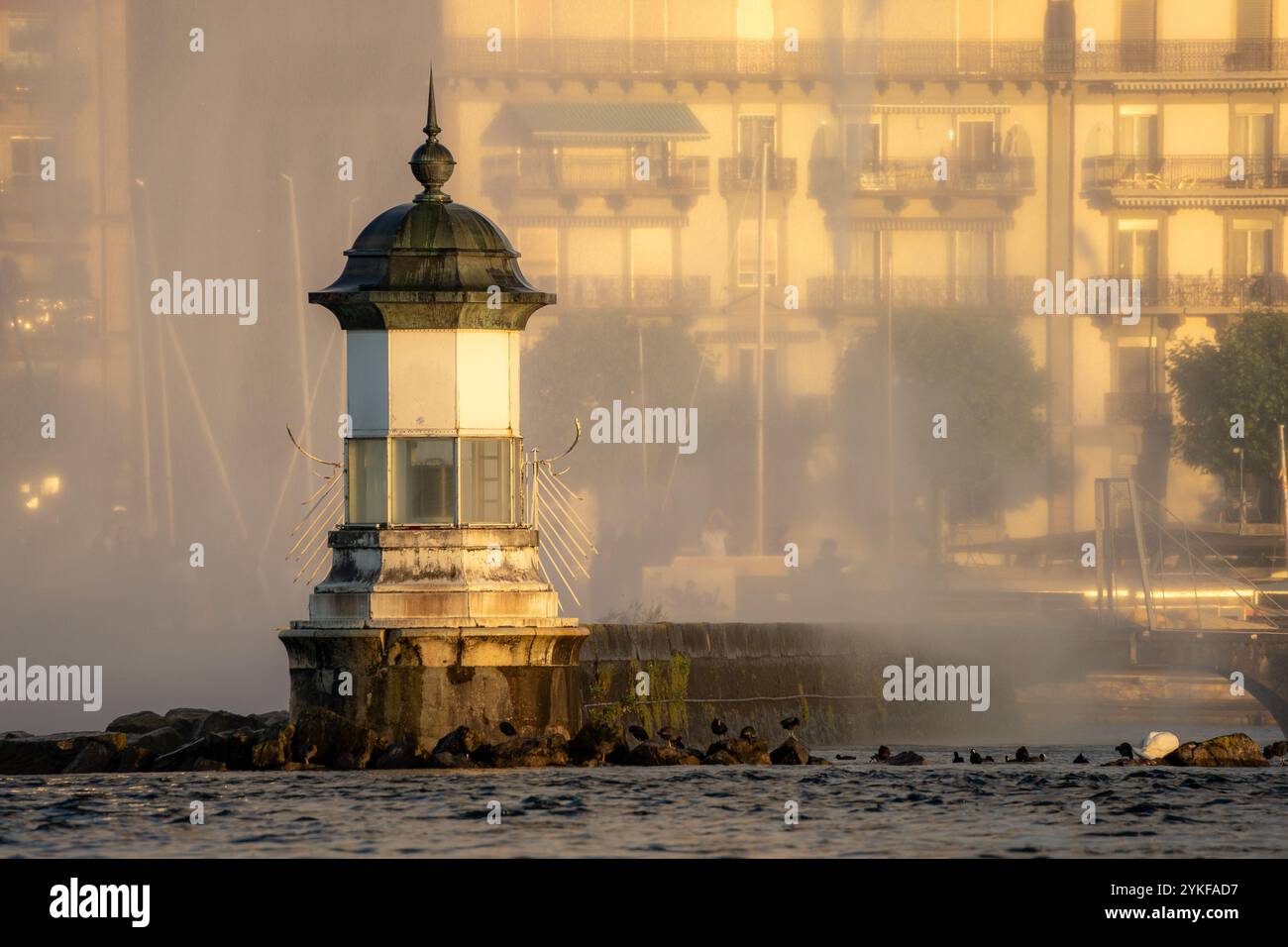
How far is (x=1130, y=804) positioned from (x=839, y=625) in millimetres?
11107

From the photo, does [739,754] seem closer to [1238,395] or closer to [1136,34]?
[1238,395]

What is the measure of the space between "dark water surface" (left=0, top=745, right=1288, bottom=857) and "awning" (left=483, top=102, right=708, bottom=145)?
59521 millimetres

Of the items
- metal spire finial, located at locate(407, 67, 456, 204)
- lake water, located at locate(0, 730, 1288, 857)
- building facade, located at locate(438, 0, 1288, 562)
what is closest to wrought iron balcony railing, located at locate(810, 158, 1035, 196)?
building facade, located at locate(438, 0, 1288, 562)

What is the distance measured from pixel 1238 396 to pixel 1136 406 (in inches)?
338

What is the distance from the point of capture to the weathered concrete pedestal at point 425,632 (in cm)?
2419

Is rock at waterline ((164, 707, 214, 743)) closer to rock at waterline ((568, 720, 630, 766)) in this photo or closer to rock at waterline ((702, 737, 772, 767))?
rock at waterline ((568, 720, 630, 766))

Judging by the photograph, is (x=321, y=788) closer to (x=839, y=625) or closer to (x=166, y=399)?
(x=839, y=625)

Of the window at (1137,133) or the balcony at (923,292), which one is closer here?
the balcony at (923,292)

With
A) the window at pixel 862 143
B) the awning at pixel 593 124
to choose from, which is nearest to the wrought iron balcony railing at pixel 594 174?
the awning at pixel 593 124

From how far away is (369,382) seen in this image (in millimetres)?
24781

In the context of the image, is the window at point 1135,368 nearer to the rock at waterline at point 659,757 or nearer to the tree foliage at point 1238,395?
the tree foliage at point 1238,395

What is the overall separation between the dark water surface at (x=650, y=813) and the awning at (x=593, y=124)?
5952cm

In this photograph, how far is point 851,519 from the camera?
76.1m

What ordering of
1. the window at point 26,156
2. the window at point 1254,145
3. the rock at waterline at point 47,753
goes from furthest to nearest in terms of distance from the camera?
1. the window at point 1254,145
2. the window at point 26,156
3. the rock at waterline at point 47,753
